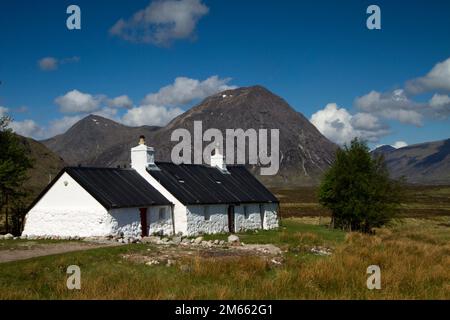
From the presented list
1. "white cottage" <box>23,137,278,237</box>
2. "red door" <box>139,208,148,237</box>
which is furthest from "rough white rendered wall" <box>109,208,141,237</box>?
"red door" <box>139,208,148,237</box>

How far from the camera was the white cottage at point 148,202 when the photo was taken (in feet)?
106

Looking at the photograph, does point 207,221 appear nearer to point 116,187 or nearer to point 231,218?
point 231,218

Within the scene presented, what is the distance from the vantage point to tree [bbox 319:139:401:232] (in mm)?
44531

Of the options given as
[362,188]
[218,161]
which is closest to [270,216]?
[218,161]

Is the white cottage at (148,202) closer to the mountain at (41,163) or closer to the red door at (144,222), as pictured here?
the red door at (144,222)

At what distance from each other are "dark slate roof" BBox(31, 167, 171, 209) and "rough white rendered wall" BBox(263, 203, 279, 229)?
11534 millimetres

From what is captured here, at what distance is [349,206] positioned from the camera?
4512 cm

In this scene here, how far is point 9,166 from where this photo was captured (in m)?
36.4

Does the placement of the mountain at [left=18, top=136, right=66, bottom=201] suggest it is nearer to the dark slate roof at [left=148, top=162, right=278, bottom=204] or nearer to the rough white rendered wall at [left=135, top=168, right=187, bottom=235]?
the dark slate roof at [left=148, top=162, right=278, bottom=204]

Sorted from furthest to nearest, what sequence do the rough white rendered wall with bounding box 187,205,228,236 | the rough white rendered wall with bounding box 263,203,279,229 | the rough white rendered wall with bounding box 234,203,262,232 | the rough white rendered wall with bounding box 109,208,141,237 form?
the rough white rendered wall with bounding box 263,203,279,229 < the rough white rendered wall with bounding box 234,203,262,232 < the rough white rendered wall with bounding box 187,205,228,236 < the rough white rendered wall with bounding box 109,208,141,237

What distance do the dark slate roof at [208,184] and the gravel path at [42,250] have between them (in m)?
10.4

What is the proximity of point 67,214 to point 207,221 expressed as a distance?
10333 millimetres

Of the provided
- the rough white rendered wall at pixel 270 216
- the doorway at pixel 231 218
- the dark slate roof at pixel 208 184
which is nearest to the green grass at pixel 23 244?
the dark slate roof at pixel 208 184
